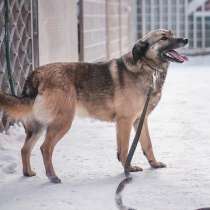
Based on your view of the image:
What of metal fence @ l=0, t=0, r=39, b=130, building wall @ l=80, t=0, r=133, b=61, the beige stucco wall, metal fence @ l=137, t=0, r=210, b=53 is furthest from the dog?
metal fence @ l=137, t=0, r=210, b=53

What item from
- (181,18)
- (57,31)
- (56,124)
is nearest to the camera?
(56,124)

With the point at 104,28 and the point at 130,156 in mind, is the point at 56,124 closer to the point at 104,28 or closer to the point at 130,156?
the point at 130,156

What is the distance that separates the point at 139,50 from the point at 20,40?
244cm

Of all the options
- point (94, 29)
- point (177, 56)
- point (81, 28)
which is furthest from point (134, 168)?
point (94, 29)

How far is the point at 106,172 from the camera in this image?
5141 mm

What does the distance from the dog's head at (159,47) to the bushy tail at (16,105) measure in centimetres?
97

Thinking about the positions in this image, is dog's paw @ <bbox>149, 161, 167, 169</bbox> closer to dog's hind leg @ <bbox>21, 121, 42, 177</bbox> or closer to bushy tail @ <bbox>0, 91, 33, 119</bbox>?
dog's hind leg @ <bbox>21, 121, 42, 177</bbox>

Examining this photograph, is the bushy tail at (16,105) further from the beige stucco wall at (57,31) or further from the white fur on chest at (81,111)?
the beige stucco wall at (57,31)

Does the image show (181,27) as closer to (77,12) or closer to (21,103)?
(77,12)

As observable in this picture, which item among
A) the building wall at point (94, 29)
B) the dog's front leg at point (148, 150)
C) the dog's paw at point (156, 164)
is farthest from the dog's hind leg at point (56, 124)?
the building wall at point (94, 29)

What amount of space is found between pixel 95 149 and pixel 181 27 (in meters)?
14.3

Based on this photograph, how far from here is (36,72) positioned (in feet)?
16.2

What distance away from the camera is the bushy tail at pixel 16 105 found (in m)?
4.65

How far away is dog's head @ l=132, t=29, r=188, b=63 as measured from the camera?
4.94m
